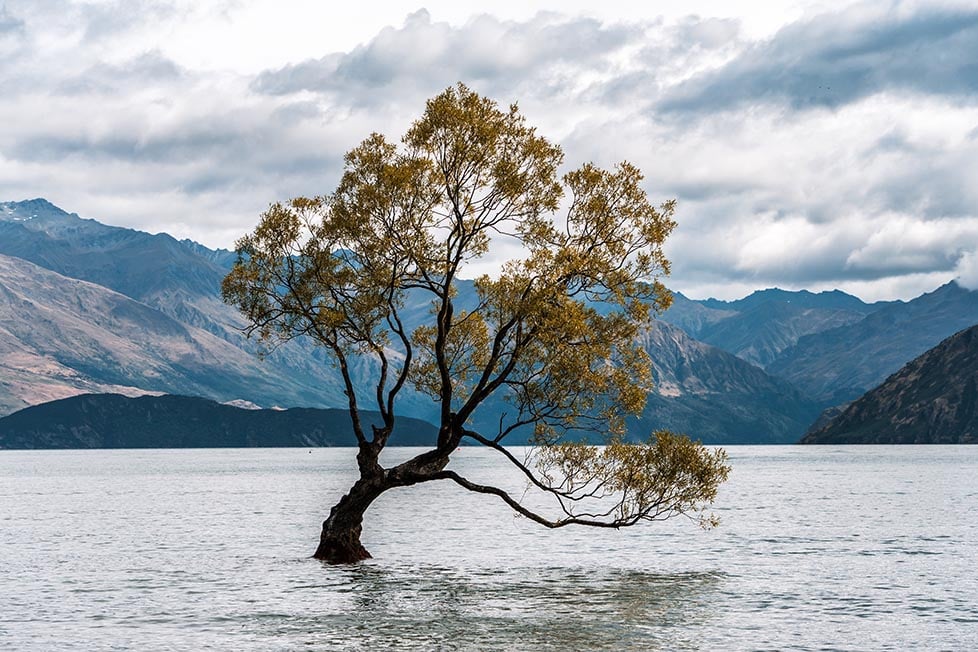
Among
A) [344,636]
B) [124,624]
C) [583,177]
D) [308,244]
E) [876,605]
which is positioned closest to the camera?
[344,636]

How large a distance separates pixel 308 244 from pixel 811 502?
119711 mm

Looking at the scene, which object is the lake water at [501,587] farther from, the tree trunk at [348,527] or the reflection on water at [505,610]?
the tree trunk at [348,527]

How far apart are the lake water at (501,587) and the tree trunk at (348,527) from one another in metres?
1.29

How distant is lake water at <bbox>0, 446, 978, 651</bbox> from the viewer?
50.1 metres

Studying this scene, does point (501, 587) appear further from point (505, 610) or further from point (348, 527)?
point (348, 527)

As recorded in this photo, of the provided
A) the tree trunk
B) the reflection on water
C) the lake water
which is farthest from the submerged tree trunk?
the reflection on water

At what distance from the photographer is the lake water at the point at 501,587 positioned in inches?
1973

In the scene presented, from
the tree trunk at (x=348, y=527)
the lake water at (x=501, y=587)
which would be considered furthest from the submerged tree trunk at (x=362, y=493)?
the lake water at (x=501, y=587)

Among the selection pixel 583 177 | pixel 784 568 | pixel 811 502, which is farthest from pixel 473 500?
pixel 583 177

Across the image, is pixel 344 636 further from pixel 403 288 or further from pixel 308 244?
pixel 308 244

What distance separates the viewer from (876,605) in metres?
60.3

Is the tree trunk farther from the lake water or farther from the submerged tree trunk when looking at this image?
the lake water

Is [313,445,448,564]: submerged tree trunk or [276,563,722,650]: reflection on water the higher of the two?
[313,445,448,564]: submerged tree trunk

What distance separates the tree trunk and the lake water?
129 cm
